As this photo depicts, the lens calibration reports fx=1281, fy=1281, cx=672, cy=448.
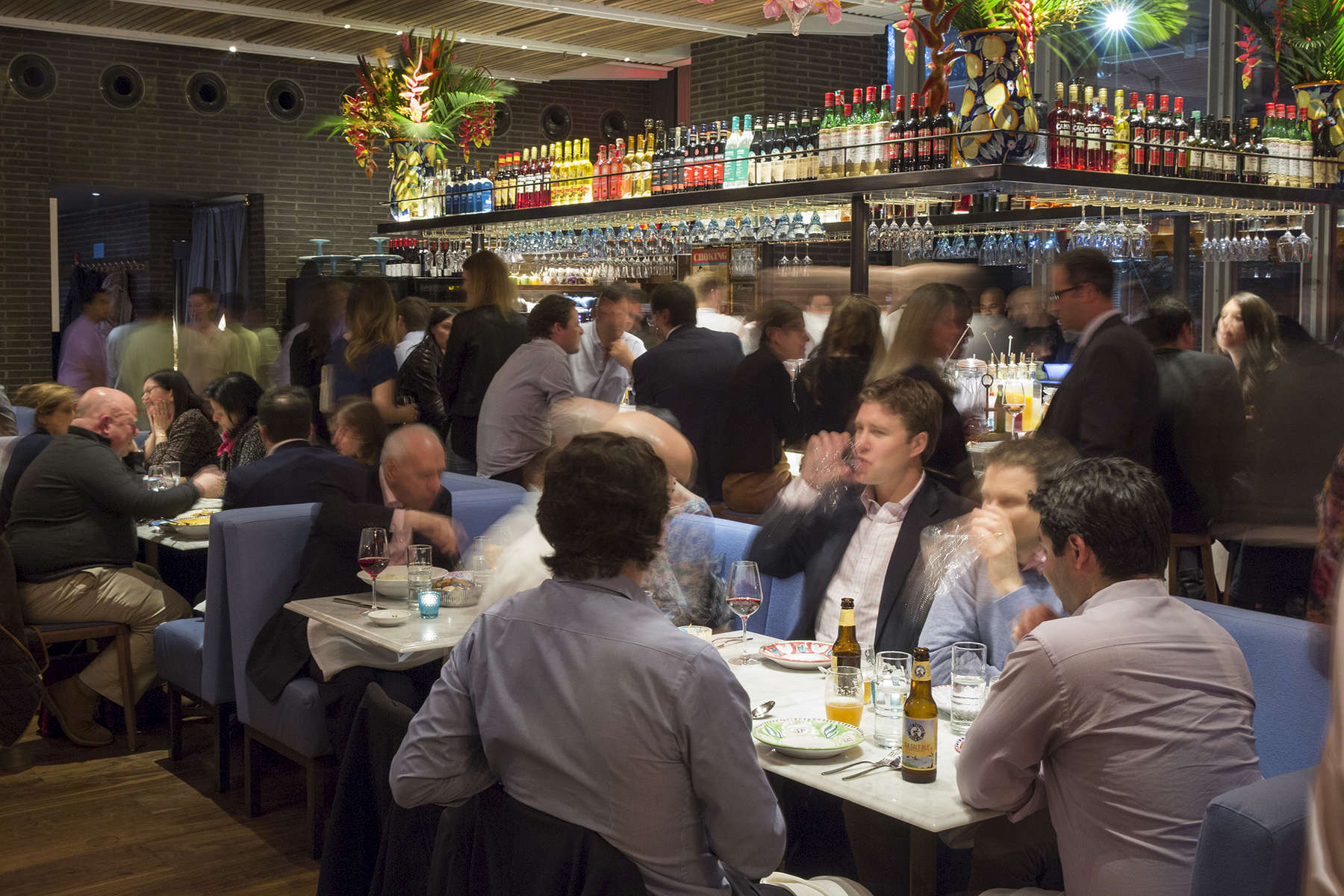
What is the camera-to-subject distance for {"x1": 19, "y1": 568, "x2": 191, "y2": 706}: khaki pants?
16.0 ft

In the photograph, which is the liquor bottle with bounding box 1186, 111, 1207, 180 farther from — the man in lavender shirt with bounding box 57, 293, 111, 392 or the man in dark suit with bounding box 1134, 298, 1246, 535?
the man in lavender shirt with bounding box 57, 293, 111, 392

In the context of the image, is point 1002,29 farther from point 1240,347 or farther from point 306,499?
point 306,499

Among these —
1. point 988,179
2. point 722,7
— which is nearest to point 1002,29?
point 988,179

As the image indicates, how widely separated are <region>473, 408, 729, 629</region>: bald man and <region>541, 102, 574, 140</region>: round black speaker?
33.9 ft

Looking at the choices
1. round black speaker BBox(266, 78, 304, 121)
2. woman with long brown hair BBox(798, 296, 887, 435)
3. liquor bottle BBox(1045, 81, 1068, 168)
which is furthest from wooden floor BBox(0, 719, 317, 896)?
round black speaker BBox(266, 78, 304, 121)

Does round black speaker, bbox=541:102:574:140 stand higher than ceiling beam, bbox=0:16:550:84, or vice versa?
ceiling beam, bbox=0:16:550:84

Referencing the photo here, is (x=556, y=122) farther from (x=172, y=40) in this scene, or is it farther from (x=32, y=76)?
(x=32, y=76)

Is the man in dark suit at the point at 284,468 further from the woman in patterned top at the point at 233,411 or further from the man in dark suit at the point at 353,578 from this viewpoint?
the woman in patterned top at the point at 233,411

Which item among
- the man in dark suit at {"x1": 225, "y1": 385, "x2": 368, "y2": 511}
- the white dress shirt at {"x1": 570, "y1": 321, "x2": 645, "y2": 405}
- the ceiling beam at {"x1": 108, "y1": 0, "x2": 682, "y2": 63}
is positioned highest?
the ceiling beam at {"x1": 108, "y1": 0, "x2": 682, "y2": 63}

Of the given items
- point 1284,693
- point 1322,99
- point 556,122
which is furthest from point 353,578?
point 556,122

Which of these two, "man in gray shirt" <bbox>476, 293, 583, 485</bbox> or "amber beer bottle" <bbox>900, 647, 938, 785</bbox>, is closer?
"amber beer bottle" <bbox>900, 647, 938, 785</bbox>

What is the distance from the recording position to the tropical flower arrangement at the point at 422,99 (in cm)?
880

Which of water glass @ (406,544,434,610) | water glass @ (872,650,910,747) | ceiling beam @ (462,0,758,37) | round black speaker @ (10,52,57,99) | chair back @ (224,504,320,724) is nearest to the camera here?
water glass @ (872,650,910,747)

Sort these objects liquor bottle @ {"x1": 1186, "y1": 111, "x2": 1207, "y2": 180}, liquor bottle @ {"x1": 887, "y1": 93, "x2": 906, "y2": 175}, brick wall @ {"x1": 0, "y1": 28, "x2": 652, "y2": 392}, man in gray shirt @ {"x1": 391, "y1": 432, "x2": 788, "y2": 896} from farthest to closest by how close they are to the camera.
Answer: brick wall @ {"x1": 0, "y1": 28, "x2": 652, "y2": 392} → liquor bottle @ {"x1": 1186, "y1": 111, "x2": 1207, "y2": 180} → liquor bottle @ {"x1": 887, "y1": 93, "x2": 906, "y2": 175} → man in gray shirt @ {"x1": 391, "y1": 432, "x2": 788, "y2": 896}
